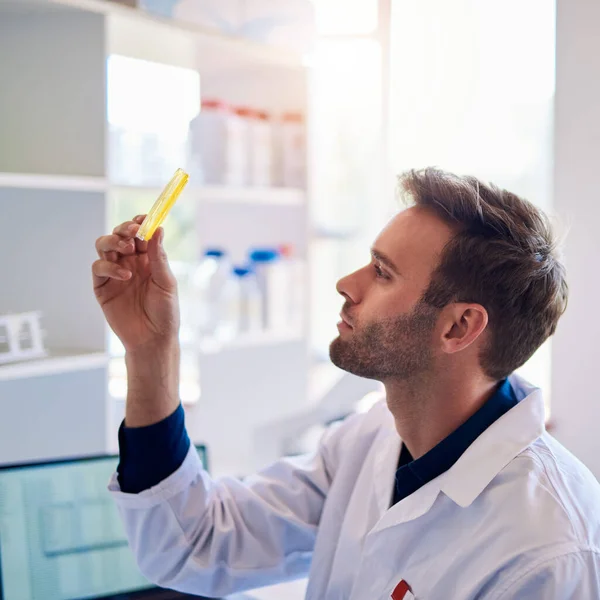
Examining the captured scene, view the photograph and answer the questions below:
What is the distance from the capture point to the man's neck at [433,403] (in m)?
1.32

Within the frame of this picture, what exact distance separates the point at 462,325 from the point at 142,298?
1.81 ft

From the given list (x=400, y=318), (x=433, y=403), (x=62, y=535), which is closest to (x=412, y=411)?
(x=433, y=403)

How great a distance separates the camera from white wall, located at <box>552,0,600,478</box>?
1783 mm

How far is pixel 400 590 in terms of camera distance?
1.19 meters

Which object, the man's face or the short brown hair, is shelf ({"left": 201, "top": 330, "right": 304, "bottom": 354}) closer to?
the man's face

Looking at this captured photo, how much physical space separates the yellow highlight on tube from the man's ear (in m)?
0.47

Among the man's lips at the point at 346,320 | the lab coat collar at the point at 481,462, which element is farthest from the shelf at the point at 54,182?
the lab coat collar at the point at 481,462

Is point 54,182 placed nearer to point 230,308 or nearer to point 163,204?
point 163,204

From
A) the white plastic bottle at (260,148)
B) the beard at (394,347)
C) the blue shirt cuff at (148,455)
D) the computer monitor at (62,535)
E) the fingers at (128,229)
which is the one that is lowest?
the computer monitor at (62,535)

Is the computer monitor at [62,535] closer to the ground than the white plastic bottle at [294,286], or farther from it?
closer to the ground

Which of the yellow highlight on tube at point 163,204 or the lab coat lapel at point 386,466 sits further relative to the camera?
the lab coat lapel at point 386,466

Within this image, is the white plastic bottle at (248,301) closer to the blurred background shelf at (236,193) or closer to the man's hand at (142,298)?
the blurred background shelf at (236,193)

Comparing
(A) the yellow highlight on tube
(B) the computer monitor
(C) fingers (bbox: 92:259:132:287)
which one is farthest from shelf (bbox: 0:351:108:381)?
(A) the yellow highlight on tube

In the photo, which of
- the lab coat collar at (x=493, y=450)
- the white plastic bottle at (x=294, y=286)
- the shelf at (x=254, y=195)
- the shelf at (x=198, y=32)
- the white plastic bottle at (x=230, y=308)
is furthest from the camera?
the white plastic bottle at (x=294, y=286)
